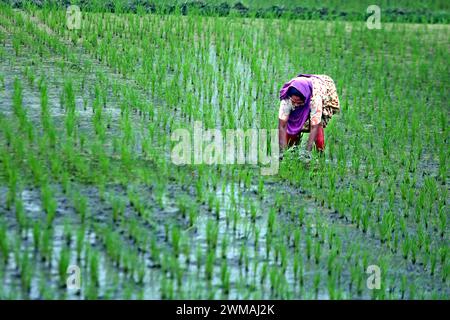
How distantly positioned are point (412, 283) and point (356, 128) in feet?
9.55

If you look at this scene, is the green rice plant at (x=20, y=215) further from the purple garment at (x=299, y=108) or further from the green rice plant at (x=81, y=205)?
the purple garment at (x=299, y=108)

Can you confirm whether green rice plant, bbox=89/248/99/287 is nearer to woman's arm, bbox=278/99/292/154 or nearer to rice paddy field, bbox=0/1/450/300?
rice paddy field, bbox=0/1/450/300

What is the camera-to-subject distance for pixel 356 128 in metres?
8.00

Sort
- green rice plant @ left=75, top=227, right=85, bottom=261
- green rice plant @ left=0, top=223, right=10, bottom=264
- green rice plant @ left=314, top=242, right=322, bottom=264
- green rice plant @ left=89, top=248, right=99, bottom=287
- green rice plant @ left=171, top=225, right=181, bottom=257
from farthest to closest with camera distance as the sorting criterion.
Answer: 1. green rice plant @ left=314, top=242, right=322, bottom=264
2. green rice plant @ left=171, top=225, right=181, bottom=257
3. green rice plant @ left=75, top=227, right=85, bottom=261
4. green rice plant @ left=0, top=223, right=10, bottom=264
5. green rice plant @ left=89, top=248, right=99, bottom=287

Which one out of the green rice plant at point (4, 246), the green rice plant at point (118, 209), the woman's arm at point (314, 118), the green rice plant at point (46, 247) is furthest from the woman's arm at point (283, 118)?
the green rice plant at point (4, 246)

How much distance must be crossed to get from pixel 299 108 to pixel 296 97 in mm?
149

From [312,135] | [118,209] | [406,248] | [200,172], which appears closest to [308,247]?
[406,248]

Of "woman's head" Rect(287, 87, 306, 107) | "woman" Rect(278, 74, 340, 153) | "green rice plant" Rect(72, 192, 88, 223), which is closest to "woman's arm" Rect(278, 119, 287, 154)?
"woman" Rect(278, 74, 340, 153)

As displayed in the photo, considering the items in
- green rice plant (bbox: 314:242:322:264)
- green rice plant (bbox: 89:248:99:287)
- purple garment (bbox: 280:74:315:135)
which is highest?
purple garment (bbox: 280:74:315:135)

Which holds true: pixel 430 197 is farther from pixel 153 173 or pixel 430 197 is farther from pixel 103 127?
pixel 103 127

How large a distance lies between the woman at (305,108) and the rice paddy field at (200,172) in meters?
0.22

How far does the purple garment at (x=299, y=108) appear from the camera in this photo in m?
6.71

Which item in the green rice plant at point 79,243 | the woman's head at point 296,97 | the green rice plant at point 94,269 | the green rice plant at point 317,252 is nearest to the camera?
the green rice plant at point 94,269

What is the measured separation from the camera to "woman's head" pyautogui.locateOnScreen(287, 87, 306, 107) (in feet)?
22.0
